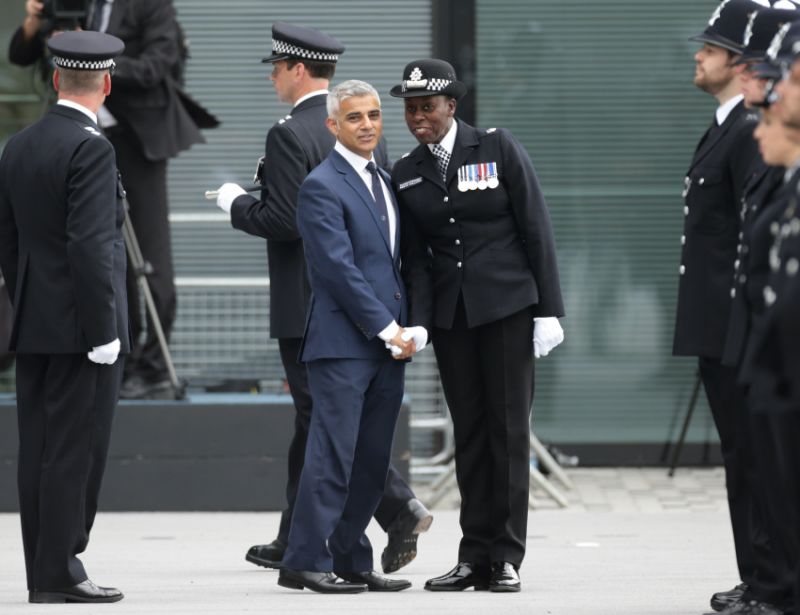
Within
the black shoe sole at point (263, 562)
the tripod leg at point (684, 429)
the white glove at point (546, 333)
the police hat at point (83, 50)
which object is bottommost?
the tripod leg at point (684, 429)

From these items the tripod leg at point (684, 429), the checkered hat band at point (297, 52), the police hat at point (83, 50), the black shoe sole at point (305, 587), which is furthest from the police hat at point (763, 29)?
the tripod leg at point (684, 429)

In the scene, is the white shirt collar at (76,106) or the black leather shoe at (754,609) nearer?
the black leather shoe at (754,609)

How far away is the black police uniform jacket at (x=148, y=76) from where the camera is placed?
927 cm

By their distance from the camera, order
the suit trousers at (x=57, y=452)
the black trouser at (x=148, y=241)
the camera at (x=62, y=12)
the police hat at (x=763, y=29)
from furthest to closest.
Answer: the black trouser at (x=148, y=241) → the camera at (x=62, y=12) → the suit trousers at (x=57, y=452) → the police hat at (x=763, y=29)

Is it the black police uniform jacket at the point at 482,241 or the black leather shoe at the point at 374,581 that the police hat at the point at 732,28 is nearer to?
the black police uniform jacket at the point at 482,241

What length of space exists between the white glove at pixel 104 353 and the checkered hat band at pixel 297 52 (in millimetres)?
1619

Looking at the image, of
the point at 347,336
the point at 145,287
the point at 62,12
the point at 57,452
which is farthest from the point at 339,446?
the point at 62,12

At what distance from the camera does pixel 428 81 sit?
6465 millimetres

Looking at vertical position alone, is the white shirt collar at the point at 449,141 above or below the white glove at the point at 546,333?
above

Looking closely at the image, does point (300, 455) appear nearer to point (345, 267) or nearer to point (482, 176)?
point (345, 267)

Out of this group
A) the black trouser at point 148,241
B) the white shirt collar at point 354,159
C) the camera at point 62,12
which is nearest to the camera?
the white shirt collar at point 354,159

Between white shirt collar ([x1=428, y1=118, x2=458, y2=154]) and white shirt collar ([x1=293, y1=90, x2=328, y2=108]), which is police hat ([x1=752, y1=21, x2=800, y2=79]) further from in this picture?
white shirt collar ([x1=293, y1=90, x2=328, y2=108])

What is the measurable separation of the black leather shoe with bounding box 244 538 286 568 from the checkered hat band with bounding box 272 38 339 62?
2.00m

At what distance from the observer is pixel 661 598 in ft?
21.1
